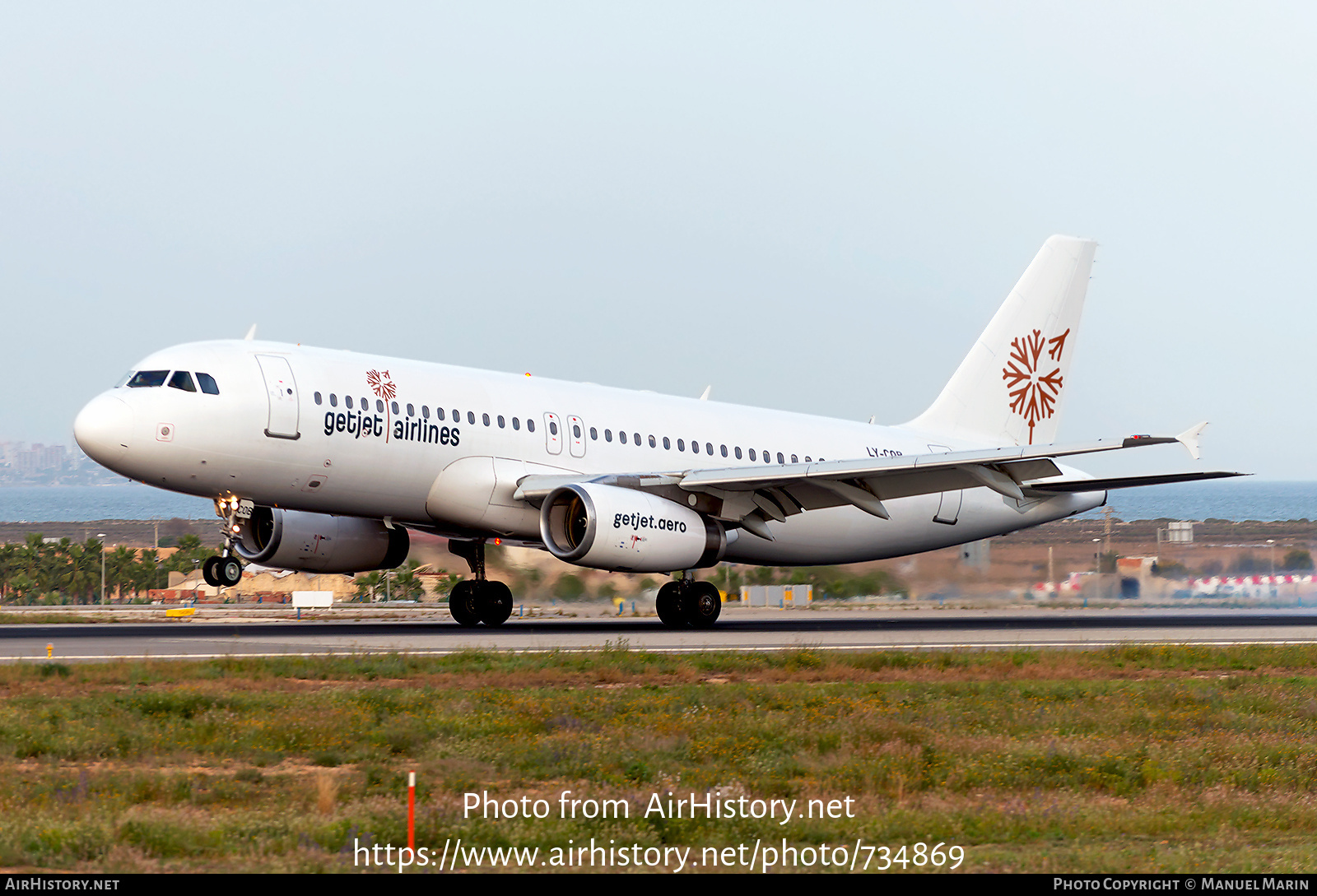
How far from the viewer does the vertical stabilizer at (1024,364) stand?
35.2 m

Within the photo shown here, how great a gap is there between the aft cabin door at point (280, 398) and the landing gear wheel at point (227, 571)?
221 centimetres

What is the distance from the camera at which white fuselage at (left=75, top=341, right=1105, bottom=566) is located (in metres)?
23.6

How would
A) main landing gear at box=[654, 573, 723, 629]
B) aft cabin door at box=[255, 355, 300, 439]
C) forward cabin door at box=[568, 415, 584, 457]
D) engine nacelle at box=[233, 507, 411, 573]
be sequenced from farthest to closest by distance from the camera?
main landing gear at box=[654, 573, 723, 629] → engine nacelle at box=[233, 507, 411, 573] → forward cabin door at box=[568, 415, 584, 457] → aft cabin door at box=[255, 355, 300, 439]

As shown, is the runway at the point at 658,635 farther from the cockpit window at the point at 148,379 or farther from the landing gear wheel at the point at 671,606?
the cockpit window at the point at 148,379

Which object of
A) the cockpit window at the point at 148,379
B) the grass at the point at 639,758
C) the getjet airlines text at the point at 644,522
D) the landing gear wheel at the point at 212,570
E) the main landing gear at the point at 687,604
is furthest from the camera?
the main landing gear at the point at 687,604

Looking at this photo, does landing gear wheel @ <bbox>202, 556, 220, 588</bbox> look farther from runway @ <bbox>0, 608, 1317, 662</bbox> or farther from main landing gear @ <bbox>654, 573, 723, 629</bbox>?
main landing gear @ <bbox>654, 573, 723, 629</bbox>

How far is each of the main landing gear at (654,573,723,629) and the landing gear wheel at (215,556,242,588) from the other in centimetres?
879

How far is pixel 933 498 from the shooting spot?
3238 cm

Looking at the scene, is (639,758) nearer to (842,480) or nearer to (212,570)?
(212,570)

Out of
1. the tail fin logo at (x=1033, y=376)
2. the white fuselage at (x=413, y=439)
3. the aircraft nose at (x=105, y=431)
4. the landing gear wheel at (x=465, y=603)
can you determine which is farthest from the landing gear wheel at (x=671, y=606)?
the tail fin logo at (x=1033, y=376)

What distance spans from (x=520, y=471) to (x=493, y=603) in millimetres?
3924

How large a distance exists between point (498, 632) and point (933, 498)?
36.5 feet

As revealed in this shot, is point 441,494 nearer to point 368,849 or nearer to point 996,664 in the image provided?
point 996,664

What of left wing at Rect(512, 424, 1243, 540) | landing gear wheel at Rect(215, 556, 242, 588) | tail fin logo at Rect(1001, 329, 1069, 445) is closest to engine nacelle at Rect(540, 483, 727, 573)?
left wing at Rect(512, 424, 1243, 540)
